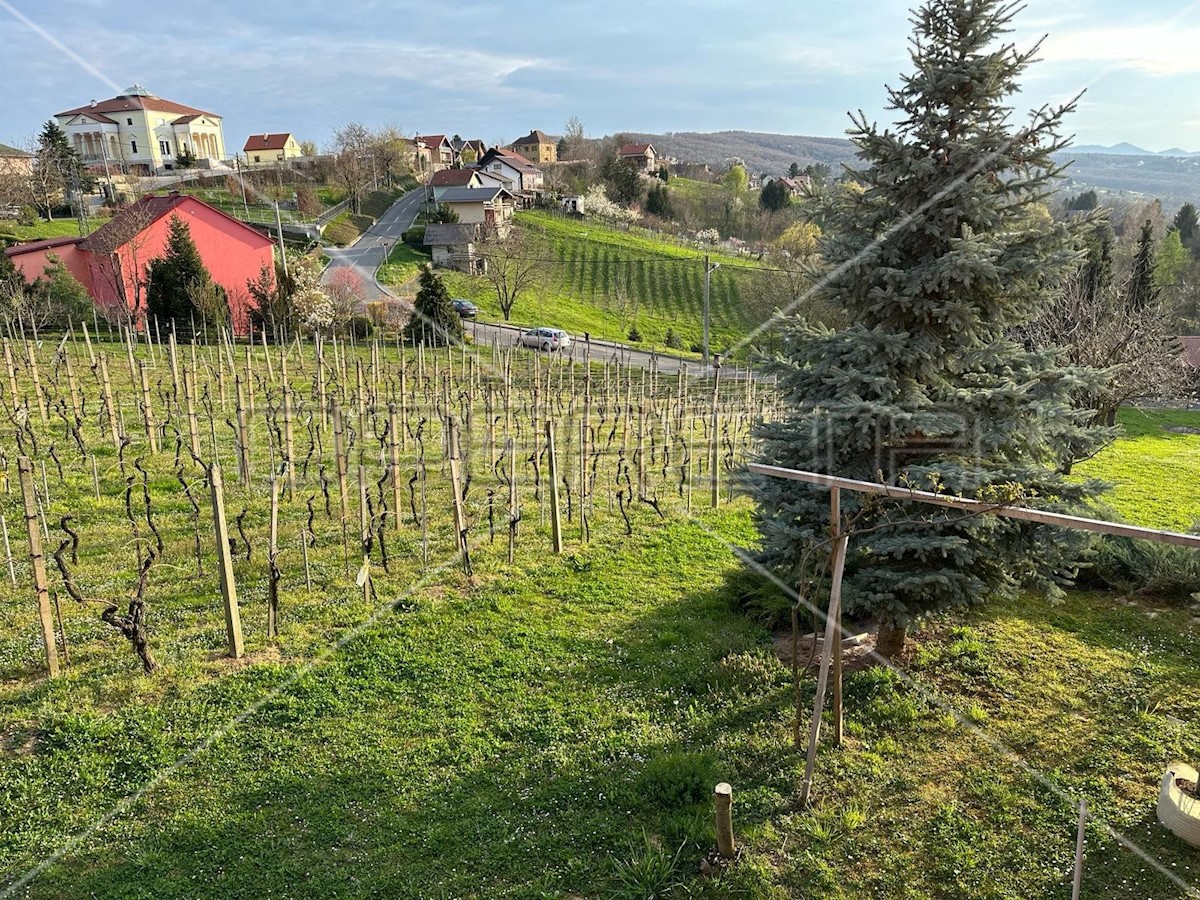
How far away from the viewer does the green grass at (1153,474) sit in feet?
32.6

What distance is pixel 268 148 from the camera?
6356 cm

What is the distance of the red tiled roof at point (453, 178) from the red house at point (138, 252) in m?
29.5

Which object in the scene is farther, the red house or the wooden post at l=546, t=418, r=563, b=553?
the red house

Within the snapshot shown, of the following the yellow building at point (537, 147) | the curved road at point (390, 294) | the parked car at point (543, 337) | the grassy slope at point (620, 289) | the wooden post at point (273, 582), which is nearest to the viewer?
the wooden post at point (273, 582)

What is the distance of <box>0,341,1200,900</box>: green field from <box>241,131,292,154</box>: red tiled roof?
67.1 metres

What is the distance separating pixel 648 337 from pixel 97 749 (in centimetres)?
3194

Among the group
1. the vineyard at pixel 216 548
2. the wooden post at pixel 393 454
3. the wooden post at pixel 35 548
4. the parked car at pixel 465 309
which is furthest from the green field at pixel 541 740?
the parked car at pixel 465 309

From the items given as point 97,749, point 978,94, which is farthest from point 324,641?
point 978,94

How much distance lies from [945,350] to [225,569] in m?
5.68

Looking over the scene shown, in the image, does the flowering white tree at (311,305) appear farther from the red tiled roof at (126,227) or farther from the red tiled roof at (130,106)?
the red tiled roof at (130,106)

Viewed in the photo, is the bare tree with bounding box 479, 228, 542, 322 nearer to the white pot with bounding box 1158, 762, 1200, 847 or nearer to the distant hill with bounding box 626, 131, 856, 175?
the white pot with bounding box 1158, 762, 1200, 847

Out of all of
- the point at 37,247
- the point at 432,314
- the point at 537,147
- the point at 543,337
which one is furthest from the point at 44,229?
the point at 537,147

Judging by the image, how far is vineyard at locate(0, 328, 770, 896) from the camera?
4.50 m

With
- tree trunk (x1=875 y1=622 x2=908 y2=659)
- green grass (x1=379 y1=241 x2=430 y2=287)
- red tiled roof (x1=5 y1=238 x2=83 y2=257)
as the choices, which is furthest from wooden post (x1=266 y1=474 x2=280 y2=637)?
green grass (x1=379 y1=241 x2=430 y2=287)
